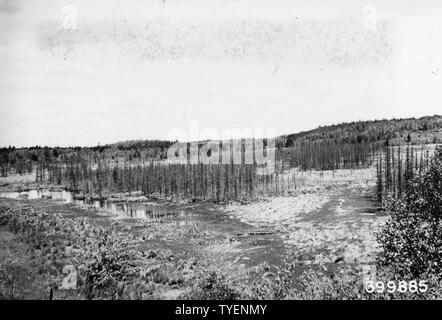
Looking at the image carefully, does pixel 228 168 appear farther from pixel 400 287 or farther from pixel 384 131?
pixel 384 131

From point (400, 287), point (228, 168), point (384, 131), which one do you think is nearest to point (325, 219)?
point (400, 287)

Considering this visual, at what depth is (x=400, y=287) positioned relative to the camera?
12.5 meters

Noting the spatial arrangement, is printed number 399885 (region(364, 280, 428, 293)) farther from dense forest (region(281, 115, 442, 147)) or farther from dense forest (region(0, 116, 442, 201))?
dense forest (region(281, 115, 442, 147))

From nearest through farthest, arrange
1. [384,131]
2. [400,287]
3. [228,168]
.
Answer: [400,287] < [228,168] < [384,131]

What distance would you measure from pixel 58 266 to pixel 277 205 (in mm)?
28565

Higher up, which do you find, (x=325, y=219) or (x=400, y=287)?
(x=400, y=287)

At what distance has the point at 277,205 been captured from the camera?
4262cm

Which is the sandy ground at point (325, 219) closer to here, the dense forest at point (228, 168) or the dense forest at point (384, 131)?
the dense forest at point (228, 168)

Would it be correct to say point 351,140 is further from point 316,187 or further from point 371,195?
point 371,195

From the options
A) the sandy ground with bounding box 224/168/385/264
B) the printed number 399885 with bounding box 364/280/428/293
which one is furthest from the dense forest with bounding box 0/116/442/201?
the printed number 399885 with bounding box 364/280/428/293

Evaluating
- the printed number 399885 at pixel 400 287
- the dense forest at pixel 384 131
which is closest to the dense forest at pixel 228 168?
the dense forest at pixel 384 131

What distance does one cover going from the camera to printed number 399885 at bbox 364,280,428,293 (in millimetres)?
12375

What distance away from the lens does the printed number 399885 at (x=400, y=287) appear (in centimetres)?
1238
